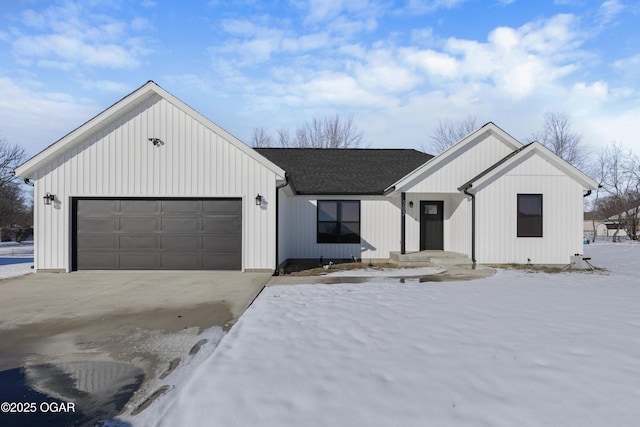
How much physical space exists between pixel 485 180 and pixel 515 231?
205 cm

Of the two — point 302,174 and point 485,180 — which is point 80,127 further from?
point 485,180

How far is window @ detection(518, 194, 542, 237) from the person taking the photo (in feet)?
38.2

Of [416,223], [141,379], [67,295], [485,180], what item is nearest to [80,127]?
[67,295]

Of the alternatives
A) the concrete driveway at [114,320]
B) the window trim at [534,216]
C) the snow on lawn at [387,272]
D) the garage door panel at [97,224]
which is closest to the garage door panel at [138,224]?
the garage door panel at [97,224]

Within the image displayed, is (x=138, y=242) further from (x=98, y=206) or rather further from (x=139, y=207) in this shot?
(x=98, y=206)

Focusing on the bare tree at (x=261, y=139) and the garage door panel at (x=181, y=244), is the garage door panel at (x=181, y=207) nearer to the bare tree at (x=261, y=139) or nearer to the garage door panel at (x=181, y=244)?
the garage door panel at (x=181, y=244)

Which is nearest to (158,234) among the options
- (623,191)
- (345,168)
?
(345,168)

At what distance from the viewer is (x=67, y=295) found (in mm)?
7242

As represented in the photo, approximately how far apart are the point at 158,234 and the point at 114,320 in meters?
5.44

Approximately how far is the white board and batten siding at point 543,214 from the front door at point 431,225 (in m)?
2.37

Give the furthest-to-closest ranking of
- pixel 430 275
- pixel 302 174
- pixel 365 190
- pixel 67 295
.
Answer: pixel 302 174 → pixel 365 190 → pixel 430 275 → pixel 67 295

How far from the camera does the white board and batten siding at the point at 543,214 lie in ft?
37.9

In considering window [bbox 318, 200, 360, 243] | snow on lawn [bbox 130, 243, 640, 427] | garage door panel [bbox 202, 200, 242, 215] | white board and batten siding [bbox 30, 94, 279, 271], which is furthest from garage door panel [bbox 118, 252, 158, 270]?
window [bbox 318, 200, 360, 243]

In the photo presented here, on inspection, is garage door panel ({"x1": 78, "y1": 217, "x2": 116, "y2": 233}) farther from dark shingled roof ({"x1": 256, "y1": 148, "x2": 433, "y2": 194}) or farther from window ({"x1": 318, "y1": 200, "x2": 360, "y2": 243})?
window ({"x1": 318, "y1": 200, "x2": 360, "y2": 243})
